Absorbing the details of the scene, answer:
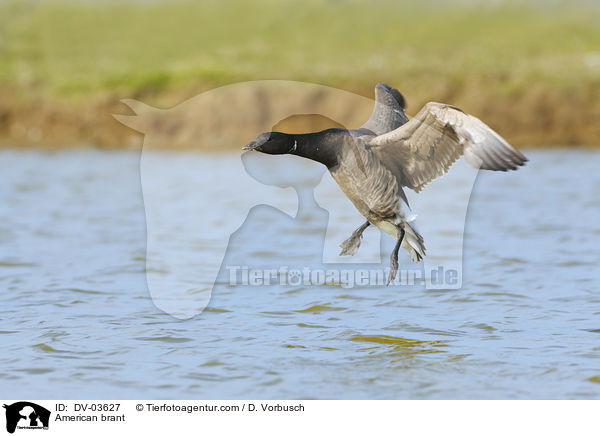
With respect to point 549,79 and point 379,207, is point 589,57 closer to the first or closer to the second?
point 549,79

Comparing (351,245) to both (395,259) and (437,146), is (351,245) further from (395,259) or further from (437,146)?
(437,146)

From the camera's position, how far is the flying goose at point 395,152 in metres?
7.70

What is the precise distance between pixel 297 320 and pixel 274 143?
7.58 feet

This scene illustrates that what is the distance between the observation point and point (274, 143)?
7547 mm

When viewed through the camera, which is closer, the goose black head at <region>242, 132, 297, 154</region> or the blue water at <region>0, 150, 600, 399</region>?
the blue water at <region>0, 150, 600, 399</region>

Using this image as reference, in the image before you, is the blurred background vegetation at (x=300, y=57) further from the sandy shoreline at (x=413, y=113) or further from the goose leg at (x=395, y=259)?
the goose leg at (x=395, y=259)

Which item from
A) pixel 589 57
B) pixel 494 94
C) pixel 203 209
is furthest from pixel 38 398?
pixel 589 57

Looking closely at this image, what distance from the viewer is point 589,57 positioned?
3434cm

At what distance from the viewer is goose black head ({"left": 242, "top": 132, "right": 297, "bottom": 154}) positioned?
292 inches

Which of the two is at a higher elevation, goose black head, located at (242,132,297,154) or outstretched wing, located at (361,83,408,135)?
outstretched wing, located at (361,83,408,135)

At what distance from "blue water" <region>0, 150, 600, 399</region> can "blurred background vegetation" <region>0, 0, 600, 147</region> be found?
549 centimetres
